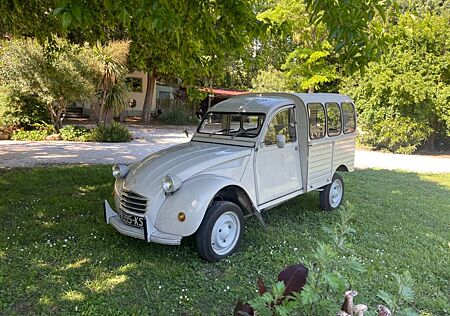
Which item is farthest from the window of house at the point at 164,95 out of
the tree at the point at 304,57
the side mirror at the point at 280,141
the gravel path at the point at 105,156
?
the side mirror at the point at 280,141

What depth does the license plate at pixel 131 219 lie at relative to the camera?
3.99 metres

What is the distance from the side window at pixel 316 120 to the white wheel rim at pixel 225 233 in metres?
1.94

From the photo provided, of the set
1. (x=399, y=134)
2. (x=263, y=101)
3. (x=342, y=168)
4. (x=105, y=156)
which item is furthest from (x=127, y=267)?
(x=399, y=134)

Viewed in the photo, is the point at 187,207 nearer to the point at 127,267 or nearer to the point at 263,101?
the point at 127,267

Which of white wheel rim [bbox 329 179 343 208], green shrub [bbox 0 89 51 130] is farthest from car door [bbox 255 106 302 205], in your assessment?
green shrub [bbox 0 89 51 130]

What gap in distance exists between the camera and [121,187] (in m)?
4.41

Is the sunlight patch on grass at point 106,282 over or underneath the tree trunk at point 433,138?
underneath

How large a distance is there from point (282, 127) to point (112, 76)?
1238cm

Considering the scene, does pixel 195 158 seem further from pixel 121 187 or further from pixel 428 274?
pixel 428 274

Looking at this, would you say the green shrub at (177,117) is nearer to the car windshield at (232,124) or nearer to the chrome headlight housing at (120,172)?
the car windshield at (232,124)

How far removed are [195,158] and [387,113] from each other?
1378 cm

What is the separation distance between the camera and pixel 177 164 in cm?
429

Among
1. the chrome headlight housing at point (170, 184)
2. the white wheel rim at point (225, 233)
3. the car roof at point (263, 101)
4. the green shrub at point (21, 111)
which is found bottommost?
the white wheel rim at point (225, 233)

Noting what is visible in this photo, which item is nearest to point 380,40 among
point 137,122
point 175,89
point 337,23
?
point 337,23
